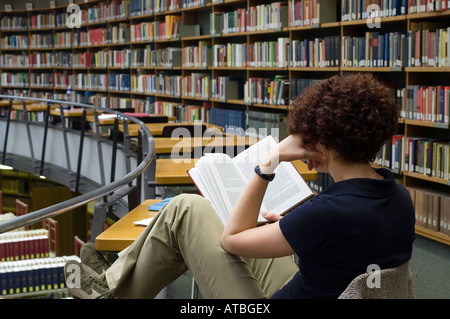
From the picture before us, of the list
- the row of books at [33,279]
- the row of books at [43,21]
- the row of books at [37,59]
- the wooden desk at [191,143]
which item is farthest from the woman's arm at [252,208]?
the row of books at [43,21]

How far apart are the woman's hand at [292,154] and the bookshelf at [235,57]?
2.88 metres

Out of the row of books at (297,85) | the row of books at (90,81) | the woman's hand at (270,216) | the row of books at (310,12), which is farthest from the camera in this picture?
the row of books at (90,81)

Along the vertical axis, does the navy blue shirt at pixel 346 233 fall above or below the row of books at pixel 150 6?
below

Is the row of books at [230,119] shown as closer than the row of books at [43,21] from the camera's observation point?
Yes

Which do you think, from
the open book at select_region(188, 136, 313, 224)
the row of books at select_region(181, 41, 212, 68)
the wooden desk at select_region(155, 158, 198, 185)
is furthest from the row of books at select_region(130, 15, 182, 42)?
the open book at select_region(188, 136, 313, 224)

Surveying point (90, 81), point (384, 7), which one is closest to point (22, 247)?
point (90, 81)

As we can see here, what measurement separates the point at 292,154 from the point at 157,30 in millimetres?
6952

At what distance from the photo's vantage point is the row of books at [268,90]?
19.2 feet

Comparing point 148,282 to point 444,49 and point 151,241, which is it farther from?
point 444,49

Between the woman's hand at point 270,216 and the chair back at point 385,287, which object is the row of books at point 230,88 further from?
the chair back at point 385,287

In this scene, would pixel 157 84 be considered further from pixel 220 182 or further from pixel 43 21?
pixel 220 182

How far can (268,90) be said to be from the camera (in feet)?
20.1

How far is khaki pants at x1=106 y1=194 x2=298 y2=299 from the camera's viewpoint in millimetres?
1494

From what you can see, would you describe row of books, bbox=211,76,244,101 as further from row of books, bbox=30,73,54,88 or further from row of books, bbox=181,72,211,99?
row of books, bbox=30,73,54,88
